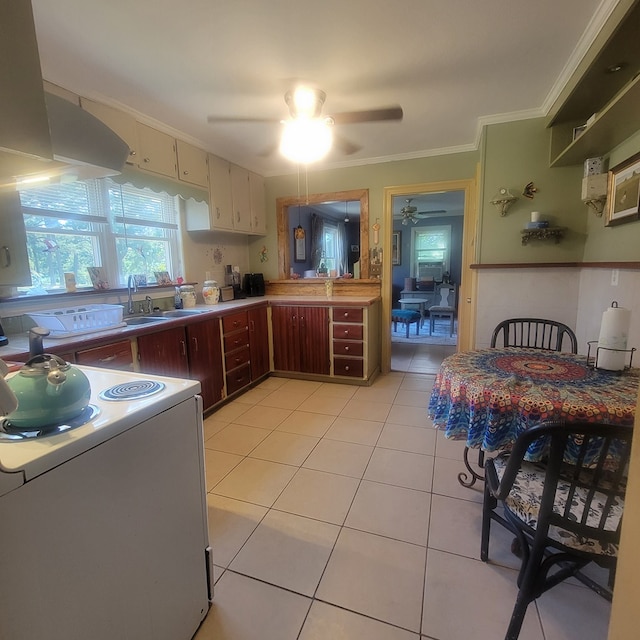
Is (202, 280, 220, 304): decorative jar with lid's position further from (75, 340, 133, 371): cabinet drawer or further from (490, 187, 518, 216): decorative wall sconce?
(490, 187, 518, 216): decorative wall sconce

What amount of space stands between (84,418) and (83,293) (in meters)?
1.98

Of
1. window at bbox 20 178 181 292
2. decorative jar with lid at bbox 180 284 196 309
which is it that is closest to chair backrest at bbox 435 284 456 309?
decorative jar with lid at bbox 180 284 196 309

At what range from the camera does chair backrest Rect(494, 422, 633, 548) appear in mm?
950

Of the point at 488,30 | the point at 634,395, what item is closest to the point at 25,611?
the point at 634,395

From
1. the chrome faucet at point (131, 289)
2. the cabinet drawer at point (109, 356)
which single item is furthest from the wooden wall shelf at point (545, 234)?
the chrome faucet at point (131, 289)

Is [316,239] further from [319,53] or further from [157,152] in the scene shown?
[319,53]

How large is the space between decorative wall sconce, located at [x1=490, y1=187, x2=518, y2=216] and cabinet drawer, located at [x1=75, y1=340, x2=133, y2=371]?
3015 millimetres

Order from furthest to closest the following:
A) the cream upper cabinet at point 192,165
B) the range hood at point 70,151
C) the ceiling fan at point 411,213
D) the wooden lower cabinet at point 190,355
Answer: the ceiling fan at point 411,213, the cream upper cabinet at point 192,165, the wooden lower cabinet at point 190,355, the range hood at point 70,151

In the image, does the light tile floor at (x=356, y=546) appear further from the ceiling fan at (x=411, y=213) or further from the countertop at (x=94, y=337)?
the ceiling fan at (x=411, y=213)

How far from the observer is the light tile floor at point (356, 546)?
126cm

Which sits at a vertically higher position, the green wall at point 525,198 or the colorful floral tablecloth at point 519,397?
the green wall at point 525,198

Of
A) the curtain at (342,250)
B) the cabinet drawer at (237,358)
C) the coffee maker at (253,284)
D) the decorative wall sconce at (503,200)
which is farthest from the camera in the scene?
the curtain at (342,250)

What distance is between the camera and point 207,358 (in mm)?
2949

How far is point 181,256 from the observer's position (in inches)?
136
